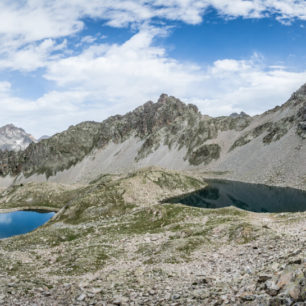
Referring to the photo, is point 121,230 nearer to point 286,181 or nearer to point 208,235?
point 208,235

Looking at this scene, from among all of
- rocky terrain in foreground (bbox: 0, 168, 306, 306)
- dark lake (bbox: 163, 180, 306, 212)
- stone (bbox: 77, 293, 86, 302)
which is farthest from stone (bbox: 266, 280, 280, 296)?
dark lake (bbox: 163, 180, 306, 212)

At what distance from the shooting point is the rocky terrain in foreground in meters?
16.8

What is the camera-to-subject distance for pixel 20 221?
98.4 m

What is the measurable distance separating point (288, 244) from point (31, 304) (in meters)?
21.6

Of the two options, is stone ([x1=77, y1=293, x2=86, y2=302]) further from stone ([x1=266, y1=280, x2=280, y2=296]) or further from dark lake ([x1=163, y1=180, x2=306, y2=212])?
dark lake ([x1=163, y1=180, x2=306, y2=212])

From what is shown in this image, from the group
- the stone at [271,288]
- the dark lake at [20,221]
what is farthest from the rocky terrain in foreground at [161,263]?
the dark lake at [20,221]

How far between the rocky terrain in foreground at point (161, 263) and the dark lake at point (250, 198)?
43.0m

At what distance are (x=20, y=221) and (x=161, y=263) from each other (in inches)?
3327

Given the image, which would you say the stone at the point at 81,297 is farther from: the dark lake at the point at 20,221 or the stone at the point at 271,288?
the dark lake at the point at 20,221

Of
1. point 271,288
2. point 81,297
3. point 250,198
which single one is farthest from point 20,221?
point 271,288

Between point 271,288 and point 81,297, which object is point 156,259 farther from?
point 271,288

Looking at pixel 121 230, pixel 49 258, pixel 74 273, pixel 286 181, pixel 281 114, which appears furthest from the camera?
pixel 281 114

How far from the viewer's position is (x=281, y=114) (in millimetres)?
188500

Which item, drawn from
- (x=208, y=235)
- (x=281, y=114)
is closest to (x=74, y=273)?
(x=208, y=235)
